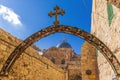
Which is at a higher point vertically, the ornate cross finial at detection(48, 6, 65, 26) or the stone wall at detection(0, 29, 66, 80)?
the ornate cross finial at detection(48, 6, 65, 26)

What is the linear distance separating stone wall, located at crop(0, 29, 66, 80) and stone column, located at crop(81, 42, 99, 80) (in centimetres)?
220

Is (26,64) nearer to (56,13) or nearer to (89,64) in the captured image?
(56,13)

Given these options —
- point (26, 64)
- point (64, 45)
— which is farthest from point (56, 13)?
point (64, 45)

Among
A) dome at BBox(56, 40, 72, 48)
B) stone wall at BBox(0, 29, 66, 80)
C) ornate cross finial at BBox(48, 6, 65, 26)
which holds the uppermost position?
dome at BBox(56, 40, 72, 48)

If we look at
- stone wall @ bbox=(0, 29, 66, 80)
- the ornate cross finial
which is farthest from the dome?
the ornate cross finial

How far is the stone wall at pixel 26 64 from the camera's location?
23.5 ft

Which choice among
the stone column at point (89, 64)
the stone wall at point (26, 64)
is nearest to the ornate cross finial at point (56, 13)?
the stone wall at point (26, 64)

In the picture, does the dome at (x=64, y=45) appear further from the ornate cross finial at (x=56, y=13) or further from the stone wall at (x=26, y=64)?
the ornate cross finial at (x=56, y=13)

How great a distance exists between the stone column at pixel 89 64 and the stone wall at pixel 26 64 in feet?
7.23

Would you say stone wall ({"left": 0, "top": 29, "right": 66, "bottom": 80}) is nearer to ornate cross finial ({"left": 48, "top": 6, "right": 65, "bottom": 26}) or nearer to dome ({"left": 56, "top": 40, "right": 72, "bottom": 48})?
ornate cross finial ({"left": 48, "top": 6, "right": 65, "bottom": 26})

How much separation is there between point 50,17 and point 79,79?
71.8 feet

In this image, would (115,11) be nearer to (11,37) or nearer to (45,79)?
(11,37)

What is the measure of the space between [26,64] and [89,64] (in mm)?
5201

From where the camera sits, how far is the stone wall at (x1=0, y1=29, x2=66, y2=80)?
715cm
